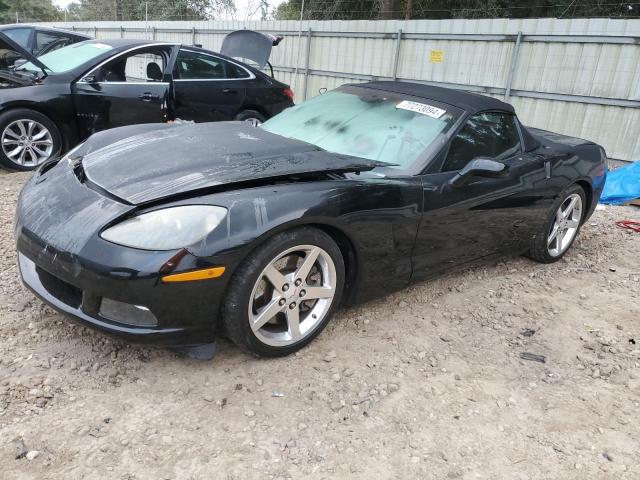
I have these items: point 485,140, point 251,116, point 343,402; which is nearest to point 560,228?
point 485,140

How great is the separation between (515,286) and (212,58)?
4742 millimetres

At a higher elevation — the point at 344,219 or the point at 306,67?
the point at 306,67

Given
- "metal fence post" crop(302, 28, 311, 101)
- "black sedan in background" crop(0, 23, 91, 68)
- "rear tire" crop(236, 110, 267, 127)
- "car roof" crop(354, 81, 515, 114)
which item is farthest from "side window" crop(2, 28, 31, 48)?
"car roof" crop(354, 81, 515, 114)

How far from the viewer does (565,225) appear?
4.54 meters

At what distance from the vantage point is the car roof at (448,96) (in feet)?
11.9

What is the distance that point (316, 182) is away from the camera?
8.86ft

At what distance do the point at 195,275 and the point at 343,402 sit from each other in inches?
35.6

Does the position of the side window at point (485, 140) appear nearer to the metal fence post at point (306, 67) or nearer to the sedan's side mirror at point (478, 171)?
the sedan's side mirror at point (478, 171)

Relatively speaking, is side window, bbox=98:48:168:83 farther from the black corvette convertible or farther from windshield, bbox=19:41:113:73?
the black corvette convertible

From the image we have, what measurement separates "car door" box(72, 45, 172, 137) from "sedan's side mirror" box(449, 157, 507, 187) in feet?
13.3

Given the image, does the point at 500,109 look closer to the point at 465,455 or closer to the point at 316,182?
the point at 316,182

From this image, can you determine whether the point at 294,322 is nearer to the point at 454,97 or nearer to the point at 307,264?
the point at 307,264

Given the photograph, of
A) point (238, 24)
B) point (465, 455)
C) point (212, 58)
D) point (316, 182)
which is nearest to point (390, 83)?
point (316, 182)

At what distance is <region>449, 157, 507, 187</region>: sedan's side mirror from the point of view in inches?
127
